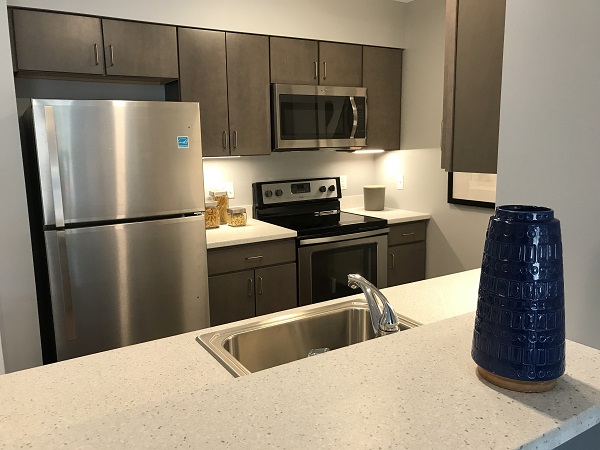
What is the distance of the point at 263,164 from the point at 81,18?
152 centimetres

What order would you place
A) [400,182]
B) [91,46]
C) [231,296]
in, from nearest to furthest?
[91,46], [231,296], [400,182]

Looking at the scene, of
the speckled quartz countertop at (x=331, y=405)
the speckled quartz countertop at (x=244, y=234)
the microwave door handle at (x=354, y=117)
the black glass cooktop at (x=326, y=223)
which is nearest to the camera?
the speckled quartz countertop at (x=331, y=405)

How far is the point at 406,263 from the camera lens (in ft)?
12.2

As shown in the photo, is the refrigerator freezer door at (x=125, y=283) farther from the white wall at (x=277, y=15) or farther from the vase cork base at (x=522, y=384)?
the vase cork base at (x=522, y=384)

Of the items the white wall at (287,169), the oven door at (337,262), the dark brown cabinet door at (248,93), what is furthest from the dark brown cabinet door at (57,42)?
the oven door at (337,262)

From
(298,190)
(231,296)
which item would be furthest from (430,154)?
(231,296)

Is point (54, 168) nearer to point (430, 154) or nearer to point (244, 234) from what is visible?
point (244, 234)

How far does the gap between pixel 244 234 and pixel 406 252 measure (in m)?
1.36

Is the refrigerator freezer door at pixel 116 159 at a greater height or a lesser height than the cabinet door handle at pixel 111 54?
lesser

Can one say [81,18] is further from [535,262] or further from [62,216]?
[535,262]

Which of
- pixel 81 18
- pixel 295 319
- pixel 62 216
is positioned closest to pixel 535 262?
pixel 295 319

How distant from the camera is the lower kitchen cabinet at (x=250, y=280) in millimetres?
2869

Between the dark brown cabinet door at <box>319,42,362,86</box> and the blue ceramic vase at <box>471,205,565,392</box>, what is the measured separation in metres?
2.83

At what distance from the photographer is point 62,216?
7.56 feet
